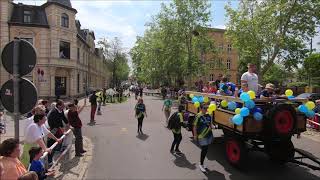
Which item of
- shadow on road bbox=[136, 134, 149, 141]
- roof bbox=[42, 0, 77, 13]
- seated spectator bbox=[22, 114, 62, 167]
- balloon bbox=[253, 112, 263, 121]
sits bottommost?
shadow on road bbox=[136, 134, 149, 141]

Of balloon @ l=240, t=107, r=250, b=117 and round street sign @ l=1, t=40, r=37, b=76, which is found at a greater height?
round street sign @ l=1, t=40, r=37, b=76

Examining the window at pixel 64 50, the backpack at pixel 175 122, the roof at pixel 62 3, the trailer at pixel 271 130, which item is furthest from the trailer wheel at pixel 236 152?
the roof at pixel 62 3

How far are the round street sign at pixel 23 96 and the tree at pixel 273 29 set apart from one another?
100.0 feet

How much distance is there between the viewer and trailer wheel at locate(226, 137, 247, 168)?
29.4 ft

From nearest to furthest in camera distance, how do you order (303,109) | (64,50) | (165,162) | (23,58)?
(23,58) → (303,109) → (165,162) → (64,50)

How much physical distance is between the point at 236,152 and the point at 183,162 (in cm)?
160

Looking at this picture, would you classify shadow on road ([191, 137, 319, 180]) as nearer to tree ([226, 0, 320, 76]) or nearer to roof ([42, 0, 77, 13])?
tree ([226, 0, 320, 76])

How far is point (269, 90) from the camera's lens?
10016mm

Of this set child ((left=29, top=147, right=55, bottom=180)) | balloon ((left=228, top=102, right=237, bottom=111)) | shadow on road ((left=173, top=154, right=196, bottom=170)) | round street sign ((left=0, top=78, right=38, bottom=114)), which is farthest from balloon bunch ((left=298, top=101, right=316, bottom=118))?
round street sign ((left=0, top=78, right=38, bottom=114))

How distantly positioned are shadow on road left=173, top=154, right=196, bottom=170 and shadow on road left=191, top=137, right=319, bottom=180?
27.9 inches

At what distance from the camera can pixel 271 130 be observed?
27.6 feet

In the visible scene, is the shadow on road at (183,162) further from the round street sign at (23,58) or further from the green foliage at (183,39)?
the green foliage at (183,39)

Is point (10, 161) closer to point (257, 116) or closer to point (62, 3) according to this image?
point (257, 116)

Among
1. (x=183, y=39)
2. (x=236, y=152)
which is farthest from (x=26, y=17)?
(x=236, y=152)
